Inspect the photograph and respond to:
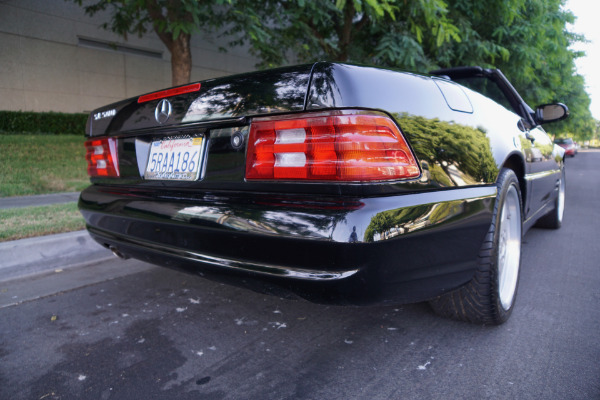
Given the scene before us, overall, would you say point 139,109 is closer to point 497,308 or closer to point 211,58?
point 497,308

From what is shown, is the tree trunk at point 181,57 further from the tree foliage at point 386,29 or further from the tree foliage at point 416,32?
the tree foliage at point 416,32

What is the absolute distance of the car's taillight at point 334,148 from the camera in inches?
57.6

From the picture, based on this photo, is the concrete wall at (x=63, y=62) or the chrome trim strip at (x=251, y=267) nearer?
the chrome trim strip at (x=251, y=267)

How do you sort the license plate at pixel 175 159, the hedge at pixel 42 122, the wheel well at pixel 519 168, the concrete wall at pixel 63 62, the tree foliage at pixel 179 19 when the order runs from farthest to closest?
1. the concrete wall at pixel 63 62
2. the hedge at pixel 42 122
3. the tree foliage at pixel 179 19
4. the wheel well at pixel 519 168
5. the license plate at pixel 175 159

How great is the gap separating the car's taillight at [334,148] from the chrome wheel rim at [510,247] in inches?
43.7

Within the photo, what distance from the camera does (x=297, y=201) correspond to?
4.94ft

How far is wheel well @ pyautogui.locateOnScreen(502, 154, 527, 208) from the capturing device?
2.52 meters

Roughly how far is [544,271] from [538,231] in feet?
5.74

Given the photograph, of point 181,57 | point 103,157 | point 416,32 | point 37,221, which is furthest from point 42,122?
point 103,157

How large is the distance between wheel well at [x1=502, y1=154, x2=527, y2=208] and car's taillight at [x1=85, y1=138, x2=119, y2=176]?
7.23ft

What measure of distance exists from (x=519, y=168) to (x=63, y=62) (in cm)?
1174

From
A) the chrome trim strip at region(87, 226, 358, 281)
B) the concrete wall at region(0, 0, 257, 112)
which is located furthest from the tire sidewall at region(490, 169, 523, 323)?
the concrete wall at region(0, 0, 257, 112)

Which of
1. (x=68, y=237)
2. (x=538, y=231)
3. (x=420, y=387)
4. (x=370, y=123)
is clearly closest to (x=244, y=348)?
(x=420, y=387)

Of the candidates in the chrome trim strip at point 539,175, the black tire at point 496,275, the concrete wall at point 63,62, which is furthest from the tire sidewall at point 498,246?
the concrete wall at point 63,62
